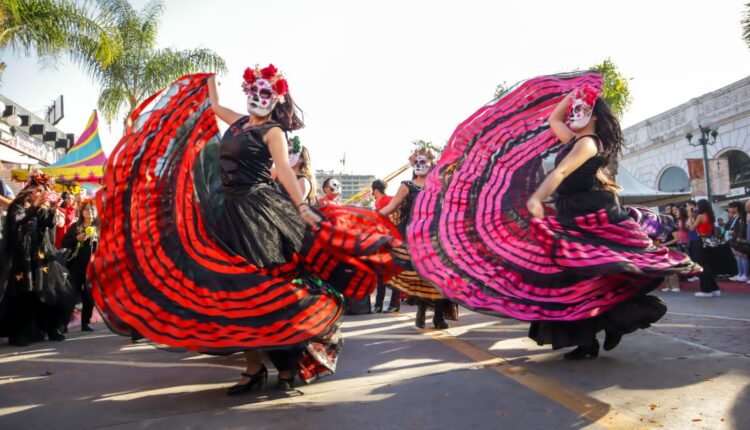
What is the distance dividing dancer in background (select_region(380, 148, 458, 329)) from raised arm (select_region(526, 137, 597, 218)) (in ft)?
3.61

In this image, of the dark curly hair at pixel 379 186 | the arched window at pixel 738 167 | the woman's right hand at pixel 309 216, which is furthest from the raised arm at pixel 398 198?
the arched window at pixel 738 167

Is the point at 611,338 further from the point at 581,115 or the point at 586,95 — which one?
the point at 586,95

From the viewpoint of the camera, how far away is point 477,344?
5.39 m

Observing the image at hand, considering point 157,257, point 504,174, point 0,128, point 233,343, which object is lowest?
point 233,343

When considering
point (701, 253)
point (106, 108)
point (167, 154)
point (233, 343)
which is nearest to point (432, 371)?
point (233, 343)

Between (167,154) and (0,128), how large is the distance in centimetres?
2320

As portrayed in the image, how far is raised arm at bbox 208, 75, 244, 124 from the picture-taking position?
432cm

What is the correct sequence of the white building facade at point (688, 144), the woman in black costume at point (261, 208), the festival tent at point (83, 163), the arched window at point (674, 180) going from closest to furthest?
the woman in black costume at point (261, 208), the festival tent at point (83, 163), the white building facade at point (688, 144), the arched window at point (674, 180)

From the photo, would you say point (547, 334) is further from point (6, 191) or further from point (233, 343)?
point (6, 191)

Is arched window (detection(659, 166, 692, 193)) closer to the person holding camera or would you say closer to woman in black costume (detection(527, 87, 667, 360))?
woman in black costume (detection(527, 87, 667, 360))

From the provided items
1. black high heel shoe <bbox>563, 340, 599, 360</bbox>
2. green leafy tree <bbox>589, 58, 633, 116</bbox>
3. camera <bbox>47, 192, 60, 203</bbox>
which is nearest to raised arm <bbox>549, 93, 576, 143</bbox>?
black high heel shoe <bbox>563, 340, 599, 360</bbox>

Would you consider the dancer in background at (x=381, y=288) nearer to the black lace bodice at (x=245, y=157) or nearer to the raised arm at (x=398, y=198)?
the raised arm at (x=398, y=198)

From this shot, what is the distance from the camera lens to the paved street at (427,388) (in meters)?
3.10

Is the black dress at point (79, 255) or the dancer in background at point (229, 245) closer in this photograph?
the dancer in background at point (229, 245)
